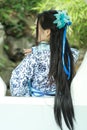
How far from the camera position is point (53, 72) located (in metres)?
2.74

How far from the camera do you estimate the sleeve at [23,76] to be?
2762 mm

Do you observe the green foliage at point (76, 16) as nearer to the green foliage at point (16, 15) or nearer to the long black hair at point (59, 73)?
the green foliage at point (16, 15)

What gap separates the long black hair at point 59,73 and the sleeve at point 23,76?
16cm

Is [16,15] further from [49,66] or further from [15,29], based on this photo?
[49,66]

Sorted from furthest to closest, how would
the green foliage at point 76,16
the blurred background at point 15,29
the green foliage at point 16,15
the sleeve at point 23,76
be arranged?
the green foliage at point 16,15 < the blurred background at point 15,29 < the green foliage at point 76,16 < the sleeve at point 23,76

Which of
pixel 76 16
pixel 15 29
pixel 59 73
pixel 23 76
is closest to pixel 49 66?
pixel 59 73

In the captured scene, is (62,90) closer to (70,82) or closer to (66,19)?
(70,82)

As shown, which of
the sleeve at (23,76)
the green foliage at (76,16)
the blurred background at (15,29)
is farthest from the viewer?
the blurred background at (15,29)

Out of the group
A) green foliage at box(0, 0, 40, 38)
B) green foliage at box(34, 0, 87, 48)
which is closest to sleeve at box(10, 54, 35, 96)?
green foliage at box(34, 0, 87, 48)

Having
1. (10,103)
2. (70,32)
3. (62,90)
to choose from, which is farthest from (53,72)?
(70,32)

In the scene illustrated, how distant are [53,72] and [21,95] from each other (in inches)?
12.5

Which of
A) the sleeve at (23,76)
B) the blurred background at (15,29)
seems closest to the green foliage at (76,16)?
the blurred background at (15,29)

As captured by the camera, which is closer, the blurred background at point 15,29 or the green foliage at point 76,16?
the green foliage at point 76,16

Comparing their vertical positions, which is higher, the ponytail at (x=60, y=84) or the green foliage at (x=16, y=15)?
the green foliage at (x=16, y=15)
